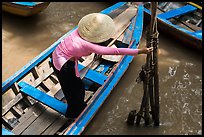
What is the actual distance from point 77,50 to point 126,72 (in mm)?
2034

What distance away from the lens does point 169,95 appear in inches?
207

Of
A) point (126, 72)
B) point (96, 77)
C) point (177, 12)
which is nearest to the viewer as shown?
point (96, 77)

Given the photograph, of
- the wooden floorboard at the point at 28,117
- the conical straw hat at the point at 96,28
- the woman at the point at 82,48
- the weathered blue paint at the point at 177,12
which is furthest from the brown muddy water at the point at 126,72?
the conical straw hat at the point at 96,28

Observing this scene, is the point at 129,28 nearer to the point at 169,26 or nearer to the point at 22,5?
the point at 169,26

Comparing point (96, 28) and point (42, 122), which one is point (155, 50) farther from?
point (42, 122)

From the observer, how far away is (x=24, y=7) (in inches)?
247

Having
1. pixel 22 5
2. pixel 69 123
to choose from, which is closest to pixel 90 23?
pixel 69 123

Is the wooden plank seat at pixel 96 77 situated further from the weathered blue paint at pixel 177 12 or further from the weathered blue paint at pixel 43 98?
the weathered blue paint at pixel 177 12

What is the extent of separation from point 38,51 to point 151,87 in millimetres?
2735

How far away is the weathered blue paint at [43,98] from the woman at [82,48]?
0.35 m

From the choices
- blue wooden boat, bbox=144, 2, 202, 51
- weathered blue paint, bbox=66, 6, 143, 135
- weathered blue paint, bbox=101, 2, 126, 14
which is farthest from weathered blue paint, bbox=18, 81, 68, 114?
blue wooden boat, bbox=144, 2, 202, 51

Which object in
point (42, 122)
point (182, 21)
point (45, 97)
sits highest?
point (45, 97)

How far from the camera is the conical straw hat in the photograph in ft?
12.1

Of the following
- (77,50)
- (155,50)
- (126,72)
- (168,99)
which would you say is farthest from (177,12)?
(77,50)
